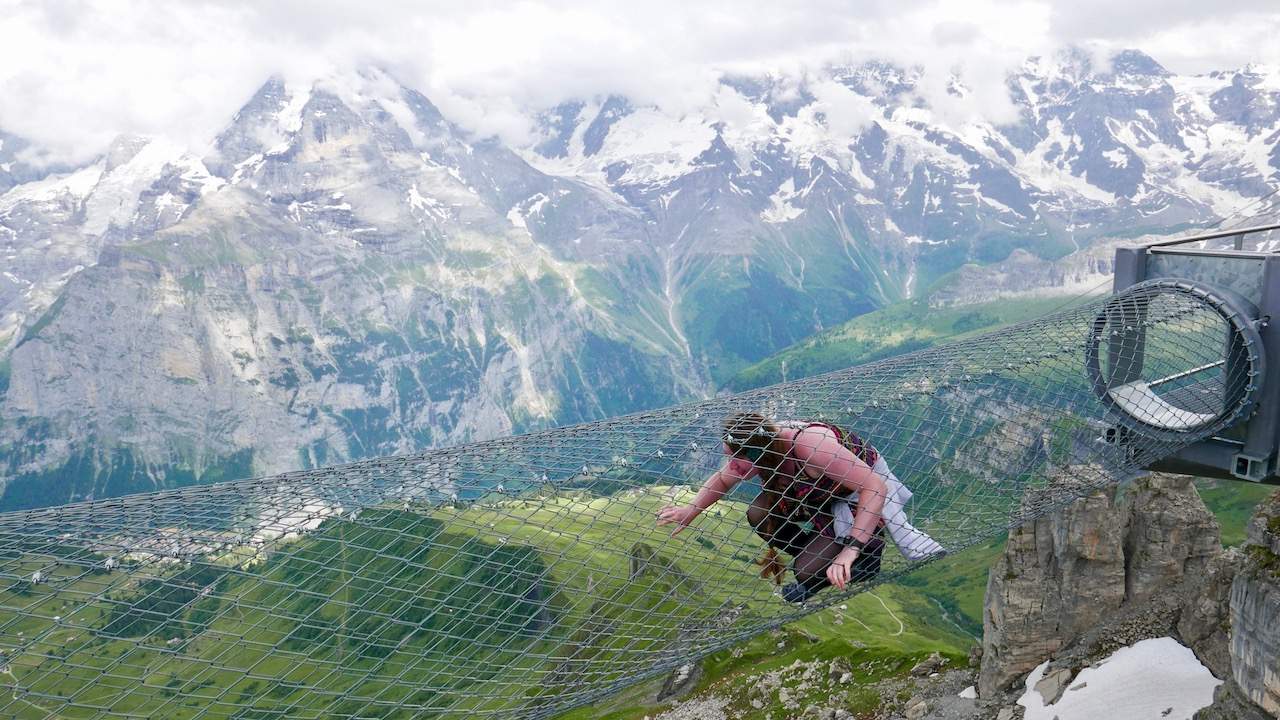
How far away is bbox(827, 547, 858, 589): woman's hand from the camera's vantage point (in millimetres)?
8227

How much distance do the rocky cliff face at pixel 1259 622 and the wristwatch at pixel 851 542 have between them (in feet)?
14.5

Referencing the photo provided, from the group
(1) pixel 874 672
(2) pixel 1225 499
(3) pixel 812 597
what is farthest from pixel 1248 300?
(2) pixel 1225 499

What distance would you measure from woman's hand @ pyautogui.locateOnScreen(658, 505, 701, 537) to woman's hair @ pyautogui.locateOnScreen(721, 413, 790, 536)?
77 cm

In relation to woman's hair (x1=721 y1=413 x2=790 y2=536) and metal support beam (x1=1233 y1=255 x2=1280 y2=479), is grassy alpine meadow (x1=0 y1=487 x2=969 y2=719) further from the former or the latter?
metal support beam (x1=1233 y1=255 x2=1280 y2=479)

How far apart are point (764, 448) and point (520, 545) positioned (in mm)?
2695

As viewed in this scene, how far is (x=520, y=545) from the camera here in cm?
841

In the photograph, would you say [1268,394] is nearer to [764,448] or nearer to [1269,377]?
[1269,377]

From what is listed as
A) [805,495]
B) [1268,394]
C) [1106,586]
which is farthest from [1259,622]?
[1106,586]

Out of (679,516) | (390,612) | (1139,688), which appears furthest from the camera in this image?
(1139,688)

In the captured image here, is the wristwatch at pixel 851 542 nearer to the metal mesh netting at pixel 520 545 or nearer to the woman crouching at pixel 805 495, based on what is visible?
the woman crouching at pixel 805 495

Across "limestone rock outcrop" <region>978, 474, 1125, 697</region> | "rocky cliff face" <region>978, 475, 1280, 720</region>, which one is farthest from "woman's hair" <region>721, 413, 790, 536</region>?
"limestone rock outcrop" <region>978, 474, 1125, 697</region>

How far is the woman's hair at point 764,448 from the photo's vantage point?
28.4 ft

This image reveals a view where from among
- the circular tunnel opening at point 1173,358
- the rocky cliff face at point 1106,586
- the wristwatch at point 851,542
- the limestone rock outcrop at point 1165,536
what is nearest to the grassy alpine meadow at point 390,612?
the wristwatch at point 851,542

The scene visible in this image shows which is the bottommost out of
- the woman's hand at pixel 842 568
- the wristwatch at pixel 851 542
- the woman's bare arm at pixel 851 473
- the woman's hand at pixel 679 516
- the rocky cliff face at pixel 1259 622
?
the rocky cliff face at pixel 1259 622
